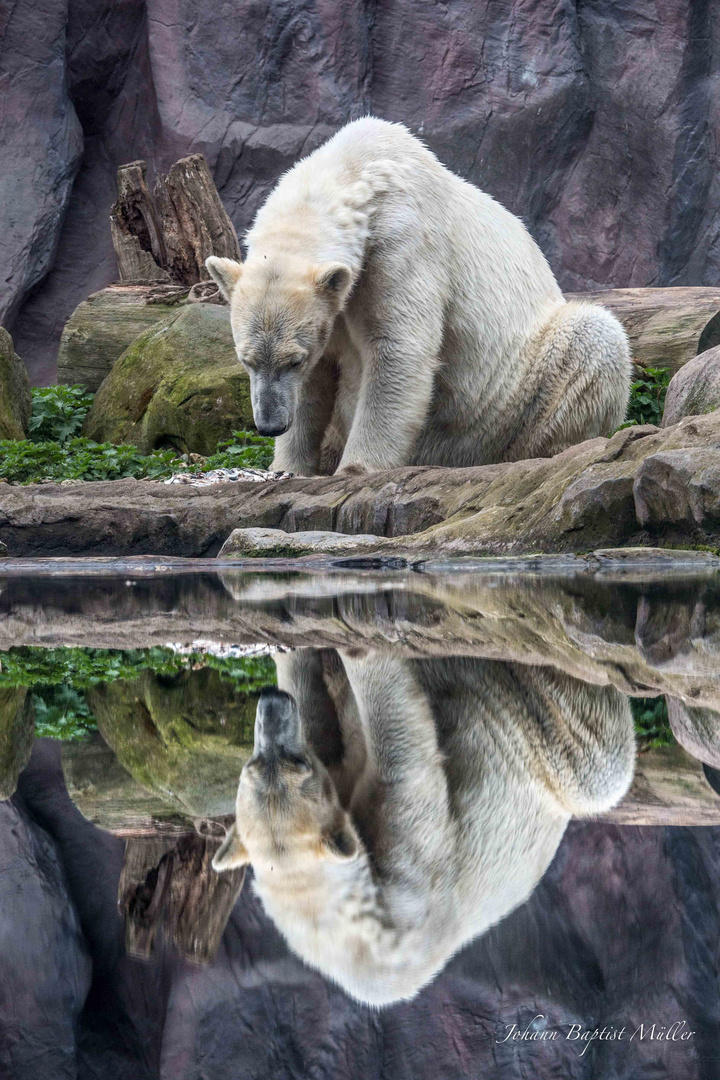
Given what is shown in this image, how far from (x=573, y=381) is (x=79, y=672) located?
14.5 ft

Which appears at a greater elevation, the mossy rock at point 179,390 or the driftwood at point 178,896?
the driftwood at point 178,896

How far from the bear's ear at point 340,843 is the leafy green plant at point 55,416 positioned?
8.21m

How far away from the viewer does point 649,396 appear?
7.85 m

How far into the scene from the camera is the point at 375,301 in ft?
Result: 17.9

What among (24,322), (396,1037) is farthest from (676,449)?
(24,322)

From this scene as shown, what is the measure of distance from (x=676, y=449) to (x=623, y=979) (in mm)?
3630

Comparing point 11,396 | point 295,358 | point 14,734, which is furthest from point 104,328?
point 14,734

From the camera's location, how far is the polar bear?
515cm

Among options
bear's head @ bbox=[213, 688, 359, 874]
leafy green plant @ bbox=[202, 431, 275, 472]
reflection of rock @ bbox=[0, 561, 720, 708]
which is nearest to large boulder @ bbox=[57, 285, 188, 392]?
leafy green plant @ bbox=[202, 431, 275, 472]

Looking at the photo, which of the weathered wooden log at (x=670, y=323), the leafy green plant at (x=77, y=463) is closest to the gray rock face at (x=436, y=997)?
the leafy green plant at (x=77, y=463)

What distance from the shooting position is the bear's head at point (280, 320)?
5.06 metres

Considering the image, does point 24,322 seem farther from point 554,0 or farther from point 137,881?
point 137,881

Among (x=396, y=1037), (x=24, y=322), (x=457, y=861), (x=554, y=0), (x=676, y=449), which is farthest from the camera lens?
(x=24, y=322)

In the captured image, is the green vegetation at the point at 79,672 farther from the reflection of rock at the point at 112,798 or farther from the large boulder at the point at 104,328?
the large boulder at the point at 104,328
